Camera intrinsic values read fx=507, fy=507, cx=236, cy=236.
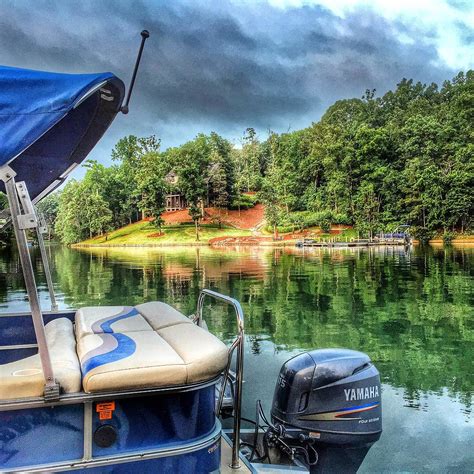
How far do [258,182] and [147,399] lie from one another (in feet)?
236

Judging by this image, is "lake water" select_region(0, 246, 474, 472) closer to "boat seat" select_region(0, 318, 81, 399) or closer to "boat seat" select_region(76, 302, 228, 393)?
"boat seat" select_region(76, 302, 228, 393)

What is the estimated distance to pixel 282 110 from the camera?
13462 cm

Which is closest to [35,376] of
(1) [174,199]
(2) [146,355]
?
(2) [146,355]

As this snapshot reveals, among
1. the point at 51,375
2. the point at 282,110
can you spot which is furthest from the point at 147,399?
the point at 282,110

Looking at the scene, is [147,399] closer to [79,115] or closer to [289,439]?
[289,439]

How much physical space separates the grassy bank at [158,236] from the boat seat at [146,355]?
51207 millimetres

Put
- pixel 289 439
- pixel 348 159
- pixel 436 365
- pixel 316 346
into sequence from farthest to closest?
pixel 348 159 → pixel 316 346 → pixel 436 365 → pixel 289 439

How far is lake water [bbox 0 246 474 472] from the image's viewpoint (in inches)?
200

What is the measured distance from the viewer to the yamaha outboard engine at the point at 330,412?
10.7ft

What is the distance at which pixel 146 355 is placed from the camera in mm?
2527

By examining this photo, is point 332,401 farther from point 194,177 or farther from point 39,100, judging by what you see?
point 194,177

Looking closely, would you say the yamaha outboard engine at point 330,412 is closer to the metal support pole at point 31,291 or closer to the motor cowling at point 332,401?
the motor cowling at point 332,401

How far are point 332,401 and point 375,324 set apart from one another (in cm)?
759

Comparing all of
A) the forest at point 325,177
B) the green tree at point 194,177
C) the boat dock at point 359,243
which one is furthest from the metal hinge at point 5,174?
the green tree at point 194,177
